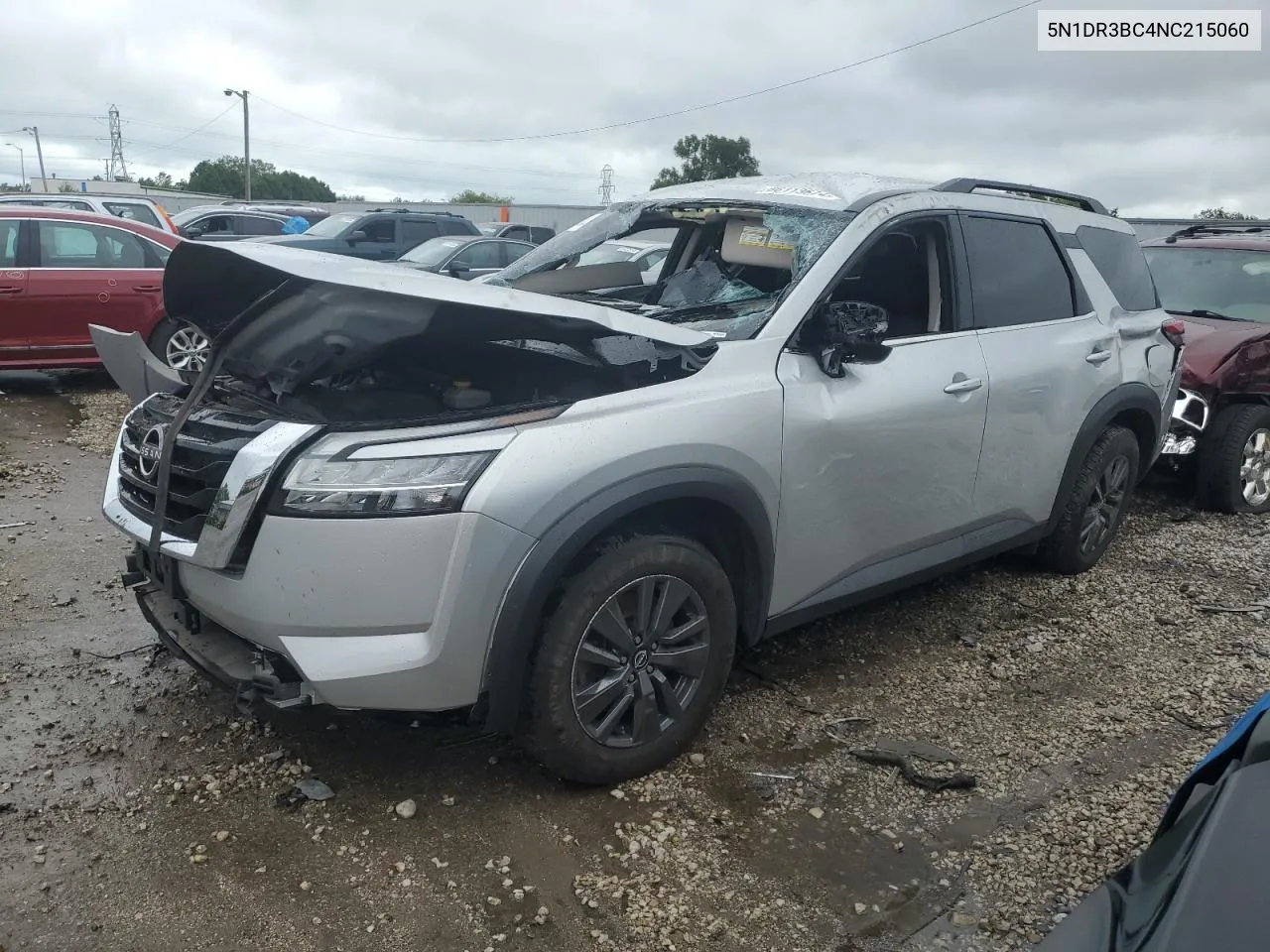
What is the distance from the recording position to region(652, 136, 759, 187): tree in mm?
44281

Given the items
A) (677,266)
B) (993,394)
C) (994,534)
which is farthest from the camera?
(677,266)

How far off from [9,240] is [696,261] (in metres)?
6.87

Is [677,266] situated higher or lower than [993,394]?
higher

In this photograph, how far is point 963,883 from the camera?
2.79 meters

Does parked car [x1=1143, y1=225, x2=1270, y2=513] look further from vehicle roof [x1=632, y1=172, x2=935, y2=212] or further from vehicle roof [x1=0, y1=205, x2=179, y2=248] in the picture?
vehicle roof [x1=0, y1=205, x2=179, y2=248]

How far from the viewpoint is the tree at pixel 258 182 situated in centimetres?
7512

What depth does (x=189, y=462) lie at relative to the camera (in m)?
2.88

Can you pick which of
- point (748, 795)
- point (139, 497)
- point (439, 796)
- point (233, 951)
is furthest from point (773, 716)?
point (139, 497)

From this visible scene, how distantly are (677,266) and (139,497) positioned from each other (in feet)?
8.31

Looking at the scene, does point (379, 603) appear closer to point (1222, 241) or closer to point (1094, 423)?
point (1094, 423)

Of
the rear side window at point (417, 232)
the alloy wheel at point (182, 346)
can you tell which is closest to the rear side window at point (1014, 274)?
the alloy wheel at point (182, 346)

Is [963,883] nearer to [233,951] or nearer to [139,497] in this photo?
[233,951]

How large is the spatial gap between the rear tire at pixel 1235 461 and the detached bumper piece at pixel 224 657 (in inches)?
233

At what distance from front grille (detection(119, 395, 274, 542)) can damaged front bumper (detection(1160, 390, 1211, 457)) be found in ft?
18.5
